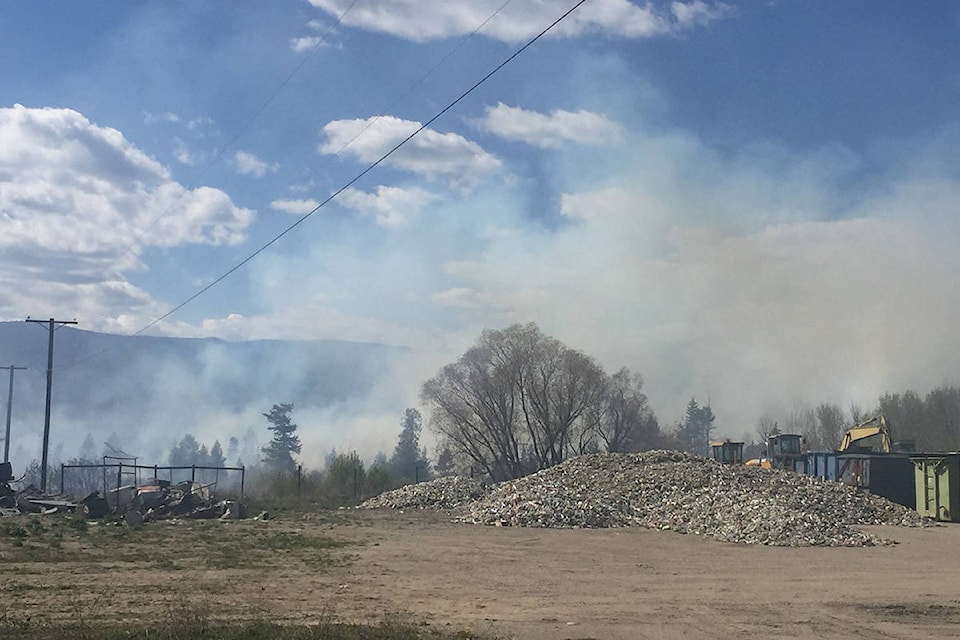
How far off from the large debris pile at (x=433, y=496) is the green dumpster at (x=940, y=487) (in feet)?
61.6

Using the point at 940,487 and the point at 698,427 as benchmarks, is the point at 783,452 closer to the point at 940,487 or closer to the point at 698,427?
the point at 940,487

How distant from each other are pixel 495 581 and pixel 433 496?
2631 centimetres

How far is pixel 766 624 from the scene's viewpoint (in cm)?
1364

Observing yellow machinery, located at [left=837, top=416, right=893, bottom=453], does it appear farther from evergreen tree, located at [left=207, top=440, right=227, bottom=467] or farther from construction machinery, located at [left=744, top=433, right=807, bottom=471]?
Answer: evergreen tree, located at [left=207, top=440, right=227, bottom=467]

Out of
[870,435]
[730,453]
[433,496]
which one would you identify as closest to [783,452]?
[730,453]

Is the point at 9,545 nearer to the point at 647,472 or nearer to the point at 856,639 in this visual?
the point at 856,639

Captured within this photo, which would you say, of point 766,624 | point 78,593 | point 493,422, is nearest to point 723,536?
point 766,624

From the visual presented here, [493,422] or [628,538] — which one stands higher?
[493,422]

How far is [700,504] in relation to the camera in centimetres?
3297

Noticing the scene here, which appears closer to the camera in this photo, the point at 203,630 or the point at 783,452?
the point at 203,630

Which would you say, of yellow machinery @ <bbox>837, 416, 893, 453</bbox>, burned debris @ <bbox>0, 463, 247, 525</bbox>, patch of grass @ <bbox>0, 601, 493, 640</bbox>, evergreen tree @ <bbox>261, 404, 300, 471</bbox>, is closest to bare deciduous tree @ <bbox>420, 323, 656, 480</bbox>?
yellow machinery @ <bbox>837, 416, 893, 453</bbox>

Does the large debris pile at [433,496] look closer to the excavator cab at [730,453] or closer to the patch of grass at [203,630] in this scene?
the excavator cab at [730,453]

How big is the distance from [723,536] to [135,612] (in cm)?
1953

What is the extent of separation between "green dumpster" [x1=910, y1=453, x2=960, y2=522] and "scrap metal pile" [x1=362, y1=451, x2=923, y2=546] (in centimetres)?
196
